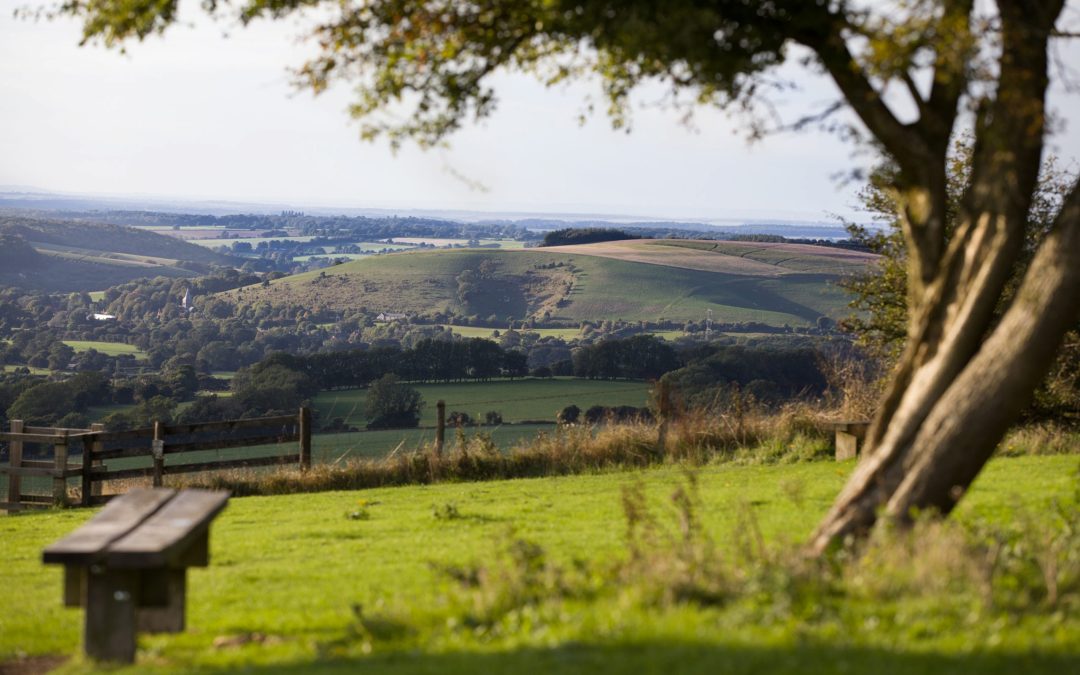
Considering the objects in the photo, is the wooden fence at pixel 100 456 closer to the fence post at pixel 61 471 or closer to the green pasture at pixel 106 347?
the fence post at pixel 61 471

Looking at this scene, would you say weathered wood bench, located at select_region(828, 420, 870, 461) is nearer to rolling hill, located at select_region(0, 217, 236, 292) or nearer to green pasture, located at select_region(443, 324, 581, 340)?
green pasture, located at select_region(443, 324, 581, 340)

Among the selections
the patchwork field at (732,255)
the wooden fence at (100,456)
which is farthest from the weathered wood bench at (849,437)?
the patchwork field at (732,255)

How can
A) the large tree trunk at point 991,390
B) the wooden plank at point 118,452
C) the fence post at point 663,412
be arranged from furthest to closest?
the fence post at point 663,412 → the wooden plank at point 118,452 → the large tree trunk at point 991,390

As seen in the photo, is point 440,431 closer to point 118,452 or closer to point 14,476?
point 118,452

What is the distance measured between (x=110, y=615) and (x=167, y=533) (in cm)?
55

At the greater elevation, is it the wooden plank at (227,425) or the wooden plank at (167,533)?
the wooden plank at (167,533)

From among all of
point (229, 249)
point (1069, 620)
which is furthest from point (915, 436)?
point (229, 249)

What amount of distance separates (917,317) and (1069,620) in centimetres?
247

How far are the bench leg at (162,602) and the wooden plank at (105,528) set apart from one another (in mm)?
338

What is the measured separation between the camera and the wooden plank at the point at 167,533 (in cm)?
663

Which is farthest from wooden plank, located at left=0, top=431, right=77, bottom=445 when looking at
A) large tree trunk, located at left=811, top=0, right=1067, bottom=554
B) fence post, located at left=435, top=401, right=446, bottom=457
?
large tree trunk, located at left=811, top=0, right=1067, bottom=554

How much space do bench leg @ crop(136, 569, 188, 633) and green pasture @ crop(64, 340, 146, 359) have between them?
8627 centimetres

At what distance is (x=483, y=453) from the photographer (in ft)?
73.8

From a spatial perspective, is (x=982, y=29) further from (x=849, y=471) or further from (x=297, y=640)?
(x=849, y=471)
